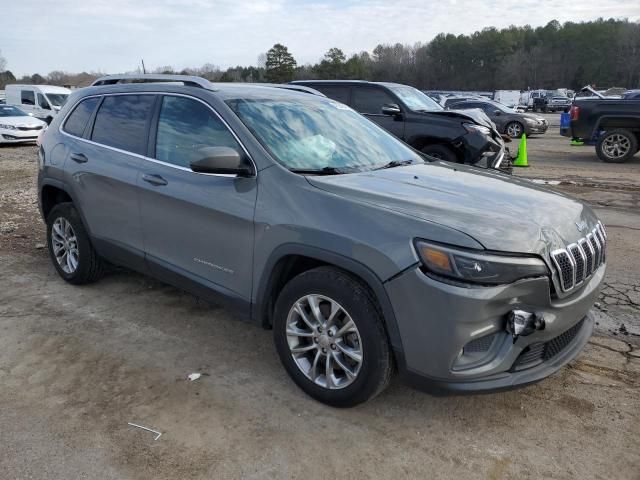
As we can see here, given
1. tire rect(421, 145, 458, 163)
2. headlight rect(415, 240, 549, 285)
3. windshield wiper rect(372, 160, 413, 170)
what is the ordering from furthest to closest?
tire rect(421, 145, 458, 163)
windshield wiper rect(372, 160, 413, 170)
headlight rect(415, 240, 549, 285)

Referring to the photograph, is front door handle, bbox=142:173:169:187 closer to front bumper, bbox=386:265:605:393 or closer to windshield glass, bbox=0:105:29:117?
front bumper, bbox=386:265:605:393

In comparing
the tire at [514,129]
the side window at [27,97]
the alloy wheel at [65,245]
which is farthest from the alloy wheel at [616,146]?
the side window at [27,97]

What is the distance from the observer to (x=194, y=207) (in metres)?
3.48

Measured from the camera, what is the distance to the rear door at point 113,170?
399 cm

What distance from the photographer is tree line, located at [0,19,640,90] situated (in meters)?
87.7

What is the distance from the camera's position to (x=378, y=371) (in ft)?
8.95

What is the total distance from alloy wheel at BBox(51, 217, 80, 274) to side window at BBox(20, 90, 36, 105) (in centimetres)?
2009

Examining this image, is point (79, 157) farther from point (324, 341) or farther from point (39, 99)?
point (39, 99)

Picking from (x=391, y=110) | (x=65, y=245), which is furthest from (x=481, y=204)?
(x=391, y=110)

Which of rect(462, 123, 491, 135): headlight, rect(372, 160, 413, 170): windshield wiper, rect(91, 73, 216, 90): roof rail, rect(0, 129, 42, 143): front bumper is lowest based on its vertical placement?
rect(0, 129, 42, 143): front bumper

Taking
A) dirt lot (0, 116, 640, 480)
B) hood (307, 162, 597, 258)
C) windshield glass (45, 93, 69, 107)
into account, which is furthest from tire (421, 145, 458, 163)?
windshield glass (45, 93, 69, 107)

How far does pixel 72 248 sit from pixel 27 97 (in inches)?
823

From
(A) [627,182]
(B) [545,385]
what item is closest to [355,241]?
(B) [545,385]

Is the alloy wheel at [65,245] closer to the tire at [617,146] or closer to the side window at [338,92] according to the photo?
the side window at [338,92]
